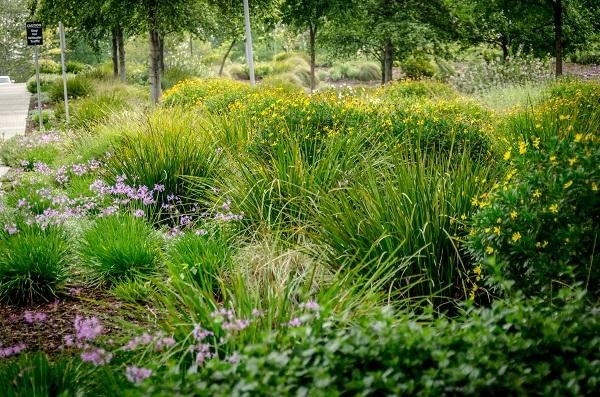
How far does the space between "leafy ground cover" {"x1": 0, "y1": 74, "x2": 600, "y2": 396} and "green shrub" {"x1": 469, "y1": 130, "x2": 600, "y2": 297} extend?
0.4 inches

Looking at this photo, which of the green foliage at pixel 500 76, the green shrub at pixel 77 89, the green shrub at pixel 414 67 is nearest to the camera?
the green foliage at pixel 500 76

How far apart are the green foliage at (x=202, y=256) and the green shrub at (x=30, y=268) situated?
0.85 metres

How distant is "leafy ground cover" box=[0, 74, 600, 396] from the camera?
8.19 feet

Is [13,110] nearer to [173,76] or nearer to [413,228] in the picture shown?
[173,76]

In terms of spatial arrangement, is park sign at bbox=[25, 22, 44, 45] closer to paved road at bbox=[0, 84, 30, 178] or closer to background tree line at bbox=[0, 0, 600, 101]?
paved road at bbox=[0, 84, 30, 178]

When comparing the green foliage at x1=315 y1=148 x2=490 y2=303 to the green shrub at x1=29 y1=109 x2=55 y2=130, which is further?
the green shrub at x1=29 y1=109 x2=55 y2=130

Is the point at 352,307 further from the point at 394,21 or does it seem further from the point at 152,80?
the point at 394,21

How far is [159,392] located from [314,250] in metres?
→ 2.34

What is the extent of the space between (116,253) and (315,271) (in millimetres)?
1626

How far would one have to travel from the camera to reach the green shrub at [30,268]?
4980 mm

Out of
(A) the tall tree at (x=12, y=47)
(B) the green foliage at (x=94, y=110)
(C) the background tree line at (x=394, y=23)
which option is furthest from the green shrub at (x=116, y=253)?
(A) the tall tree at (x=12, y=47)

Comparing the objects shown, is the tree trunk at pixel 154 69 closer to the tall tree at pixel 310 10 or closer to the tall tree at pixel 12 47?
the tall tree at pixel 310 10

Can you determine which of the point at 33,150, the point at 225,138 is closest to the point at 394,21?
the point at 33,150

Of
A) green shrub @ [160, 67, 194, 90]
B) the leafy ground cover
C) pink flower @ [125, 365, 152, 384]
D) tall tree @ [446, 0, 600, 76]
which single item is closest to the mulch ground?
the leafy ground cover
